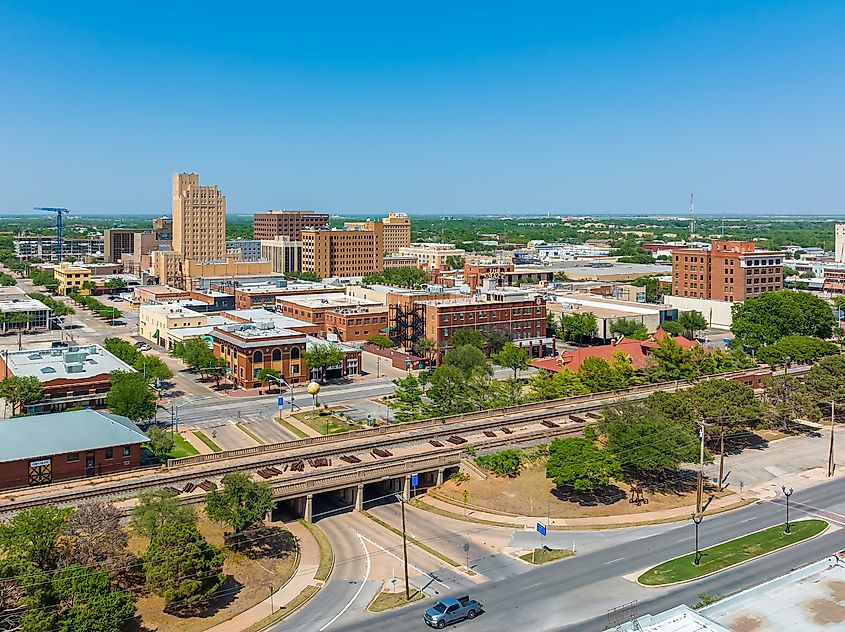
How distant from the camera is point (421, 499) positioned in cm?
6500

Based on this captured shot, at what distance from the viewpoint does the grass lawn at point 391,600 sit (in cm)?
4609

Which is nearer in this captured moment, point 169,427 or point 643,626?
point 643,626

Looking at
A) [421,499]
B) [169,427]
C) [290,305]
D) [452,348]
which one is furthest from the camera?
[290,305]

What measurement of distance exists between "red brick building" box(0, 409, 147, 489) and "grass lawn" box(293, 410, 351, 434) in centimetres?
2196

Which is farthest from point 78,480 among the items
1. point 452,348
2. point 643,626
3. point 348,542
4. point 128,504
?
point 452,348

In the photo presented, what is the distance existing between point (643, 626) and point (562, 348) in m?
105

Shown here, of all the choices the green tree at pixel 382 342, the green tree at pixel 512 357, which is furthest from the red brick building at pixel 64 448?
the green tree at pixel 382 342

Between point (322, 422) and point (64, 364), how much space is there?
31.6 meters

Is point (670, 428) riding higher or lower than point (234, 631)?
higher

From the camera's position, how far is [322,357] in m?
105

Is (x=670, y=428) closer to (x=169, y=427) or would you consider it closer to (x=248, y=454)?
(x=248, y=454)

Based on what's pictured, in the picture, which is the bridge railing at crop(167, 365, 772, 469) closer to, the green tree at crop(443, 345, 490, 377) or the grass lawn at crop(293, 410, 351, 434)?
the grass lawn at crop(293, 410, 351, 434)

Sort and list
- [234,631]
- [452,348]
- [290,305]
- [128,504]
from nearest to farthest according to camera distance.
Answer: [234,631] → [128,504] → [452,348] → [290,305]

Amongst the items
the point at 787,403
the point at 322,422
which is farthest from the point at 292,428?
the point at 787,403
